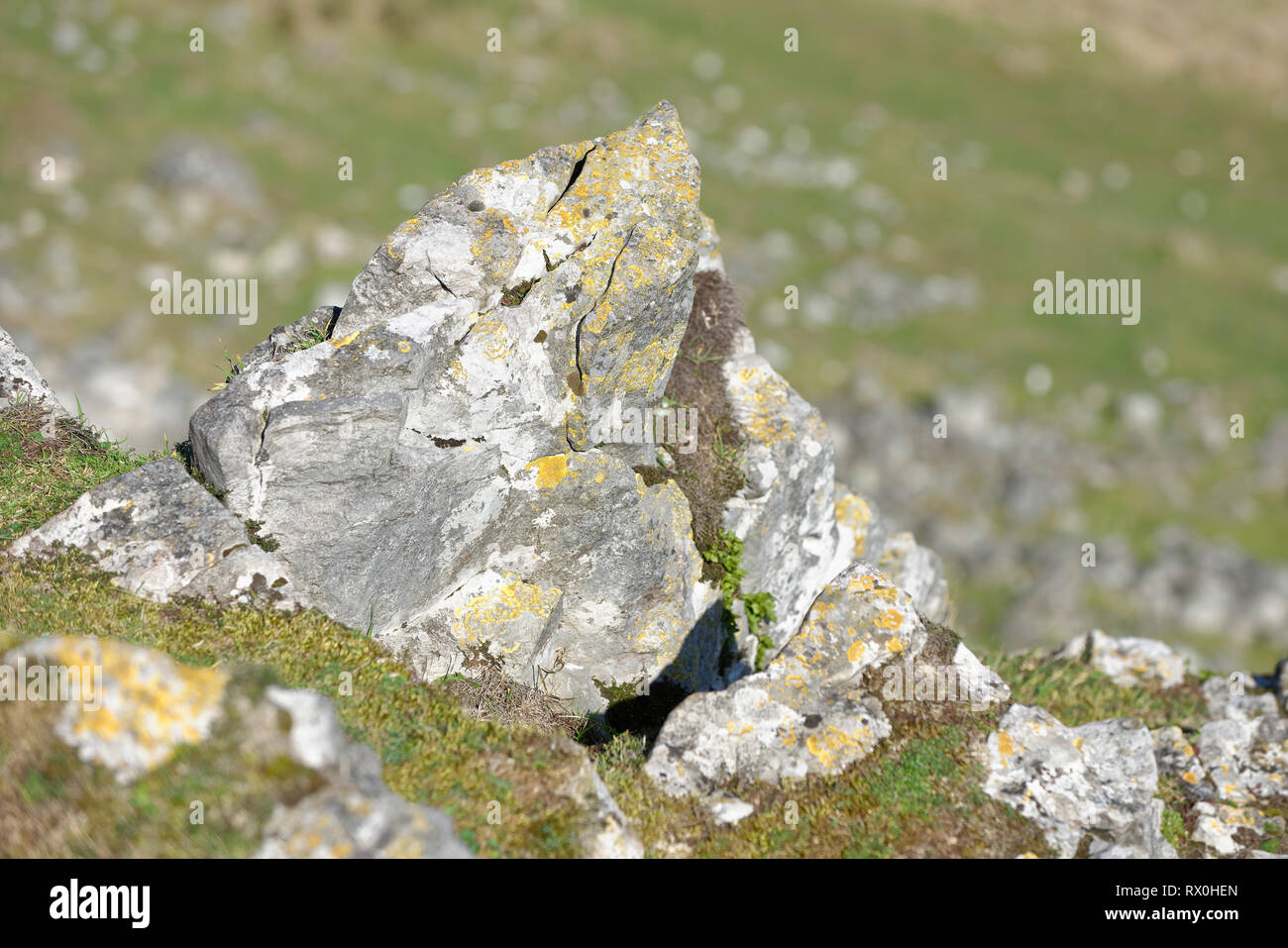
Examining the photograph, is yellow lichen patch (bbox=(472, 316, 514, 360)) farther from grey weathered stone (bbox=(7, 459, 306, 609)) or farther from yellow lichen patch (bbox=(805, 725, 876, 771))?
yellow lichen patch (bbox=(805, 725, 876, 771))

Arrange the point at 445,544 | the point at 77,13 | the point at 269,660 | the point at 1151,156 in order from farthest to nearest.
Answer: the point at 1151,156
the point at 77,13
the point at 445,544
the point at 269,660

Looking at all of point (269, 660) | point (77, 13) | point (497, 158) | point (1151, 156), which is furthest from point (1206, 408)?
point (77, 13)

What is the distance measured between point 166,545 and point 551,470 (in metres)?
4.40

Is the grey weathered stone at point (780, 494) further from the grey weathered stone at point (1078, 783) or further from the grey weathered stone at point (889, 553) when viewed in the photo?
the grey weathered stone at point (1078, 783)

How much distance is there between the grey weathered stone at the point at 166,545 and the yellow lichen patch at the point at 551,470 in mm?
3193

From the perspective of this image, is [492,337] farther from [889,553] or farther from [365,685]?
[889,553]

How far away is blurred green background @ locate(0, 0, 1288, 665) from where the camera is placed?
113 ft

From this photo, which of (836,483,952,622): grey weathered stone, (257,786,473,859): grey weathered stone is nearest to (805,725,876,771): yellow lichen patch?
(257,786,473,859): grey weathered stone

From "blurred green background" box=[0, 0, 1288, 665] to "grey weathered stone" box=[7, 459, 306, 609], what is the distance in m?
19.0

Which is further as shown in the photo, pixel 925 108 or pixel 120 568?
pixel 925 108

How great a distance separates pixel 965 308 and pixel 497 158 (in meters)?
21.1

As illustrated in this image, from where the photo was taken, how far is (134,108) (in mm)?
41062

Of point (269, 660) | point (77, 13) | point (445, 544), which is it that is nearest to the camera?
point (269, 660)
